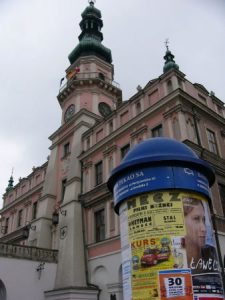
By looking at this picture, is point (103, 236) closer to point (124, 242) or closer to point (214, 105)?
point (214, 105)

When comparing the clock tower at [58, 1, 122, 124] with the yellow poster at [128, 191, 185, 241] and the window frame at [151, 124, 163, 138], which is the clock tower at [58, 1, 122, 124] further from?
the yellow poster at [128, 191, 185, 241]

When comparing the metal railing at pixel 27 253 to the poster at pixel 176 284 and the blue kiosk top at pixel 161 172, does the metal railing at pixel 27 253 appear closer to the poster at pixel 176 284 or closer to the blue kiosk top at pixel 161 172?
the blue kiosk top at pixel 161 172

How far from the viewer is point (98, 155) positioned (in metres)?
25.6

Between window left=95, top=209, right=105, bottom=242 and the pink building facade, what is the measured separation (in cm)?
7

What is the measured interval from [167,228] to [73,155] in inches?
857

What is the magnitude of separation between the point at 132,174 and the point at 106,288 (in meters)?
15.6

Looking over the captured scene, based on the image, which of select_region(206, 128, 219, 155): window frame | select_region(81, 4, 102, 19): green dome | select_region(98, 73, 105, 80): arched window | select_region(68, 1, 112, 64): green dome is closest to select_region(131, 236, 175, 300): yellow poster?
select_region(206, 128, 219, 155): window frame

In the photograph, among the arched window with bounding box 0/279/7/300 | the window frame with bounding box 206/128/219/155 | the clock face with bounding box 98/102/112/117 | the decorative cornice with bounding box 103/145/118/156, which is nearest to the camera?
the arched window with bounding box 0/279/7/300

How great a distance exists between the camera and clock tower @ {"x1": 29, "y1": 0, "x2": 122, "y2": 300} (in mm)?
21953

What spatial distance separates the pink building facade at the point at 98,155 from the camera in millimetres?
20344

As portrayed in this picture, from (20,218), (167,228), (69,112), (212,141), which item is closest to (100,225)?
(212,141)

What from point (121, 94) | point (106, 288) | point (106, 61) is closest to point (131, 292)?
point (106, 288)

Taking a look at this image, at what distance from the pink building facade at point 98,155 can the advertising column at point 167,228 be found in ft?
38.6

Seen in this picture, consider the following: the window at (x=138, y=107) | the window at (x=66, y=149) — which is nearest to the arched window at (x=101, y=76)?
the window at (x=66, y=149)
